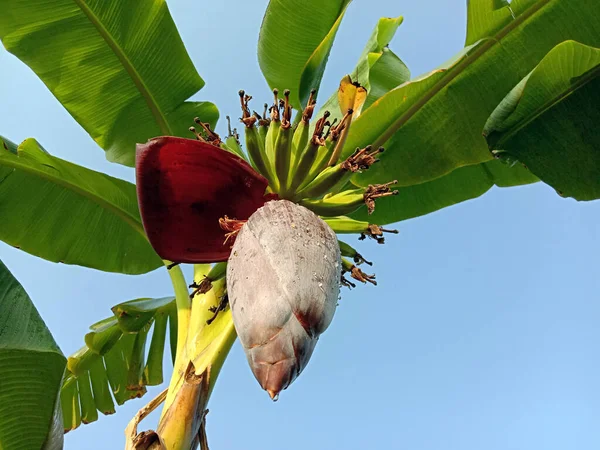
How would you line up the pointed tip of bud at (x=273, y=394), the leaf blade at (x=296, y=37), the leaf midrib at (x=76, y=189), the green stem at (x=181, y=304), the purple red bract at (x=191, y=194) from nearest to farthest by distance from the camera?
1. the pointed tip of bud at (x=273, y=394)
2. the purple red bract at (x=191, y=194)
3. the green stem at (x=181, y=304)
4. the leaf midrib at (x=76, y=189)
5. the leaf blade at (x=296, y=37)

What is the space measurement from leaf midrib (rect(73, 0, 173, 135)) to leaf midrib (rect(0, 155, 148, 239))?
355mm

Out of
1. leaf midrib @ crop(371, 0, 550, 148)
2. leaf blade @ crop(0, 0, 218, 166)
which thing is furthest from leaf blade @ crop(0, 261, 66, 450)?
leaf midrib @ crop(371, 0, 550, 148)

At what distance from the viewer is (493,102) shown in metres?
1.94

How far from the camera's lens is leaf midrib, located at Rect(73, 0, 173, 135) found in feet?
6.53

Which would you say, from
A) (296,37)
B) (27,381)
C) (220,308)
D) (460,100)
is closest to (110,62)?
(296,37)

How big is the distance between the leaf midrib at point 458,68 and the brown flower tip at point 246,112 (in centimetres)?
56

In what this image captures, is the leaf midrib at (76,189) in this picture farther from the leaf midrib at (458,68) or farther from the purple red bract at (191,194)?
the leaf midrib at (458,68)

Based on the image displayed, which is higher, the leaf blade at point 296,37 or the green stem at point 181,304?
the leaf blade at point 296,37

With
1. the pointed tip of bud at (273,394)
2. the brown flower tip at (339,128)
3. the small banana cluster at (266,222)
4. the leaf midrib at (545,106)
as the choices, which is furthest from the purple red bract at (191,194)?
the leaf midrib at (545,106)

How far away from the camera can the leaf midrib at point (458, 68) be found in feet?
6.04

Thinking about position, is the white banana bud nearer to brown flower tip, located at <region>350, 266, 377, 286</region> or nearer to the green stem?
brown flower tip, located at <region>350, 266, 377, 286</region>

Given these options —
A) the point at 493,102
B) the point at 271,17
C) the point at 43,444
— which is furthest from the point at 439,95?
the point at 43,444

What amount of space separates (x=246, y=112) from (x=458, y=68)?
2.47ft

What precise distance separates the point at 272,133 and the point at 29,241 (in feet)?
3.43
